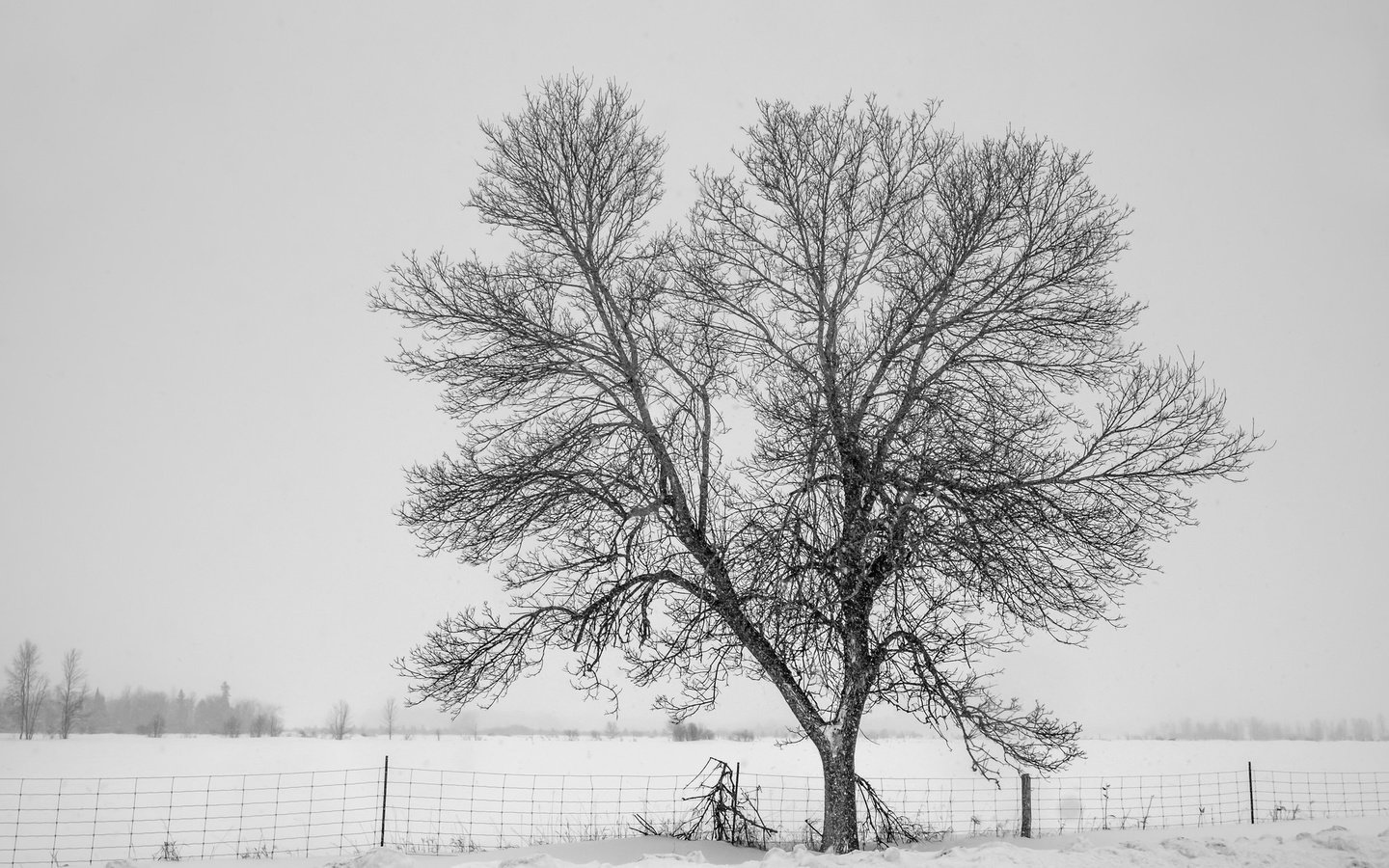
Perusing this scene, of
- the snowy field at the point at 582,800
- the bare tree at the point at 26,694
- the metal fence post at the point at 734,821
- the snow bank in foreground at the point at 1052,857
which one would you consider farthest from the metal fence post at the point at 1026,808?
the bare tree at the point at 26,694

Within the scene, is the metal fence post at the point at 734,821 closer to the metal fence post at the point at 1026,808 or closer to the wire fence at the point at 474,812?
the wire fence at the point at 474,812

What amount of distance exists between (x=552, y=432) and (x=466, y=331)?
187 cm

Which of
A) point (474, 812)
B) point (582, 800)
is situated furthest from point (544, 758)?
point (582, 800)

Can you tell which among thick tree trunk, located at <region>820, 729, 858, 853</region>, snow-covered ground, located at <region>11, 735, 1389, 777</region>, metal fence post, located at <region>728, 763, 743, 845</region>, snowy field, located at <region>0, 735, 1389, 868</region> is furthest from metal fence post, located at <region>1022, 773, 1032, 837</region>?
snow-covered ground, located at <region>11, 735, 1389, 777</region>

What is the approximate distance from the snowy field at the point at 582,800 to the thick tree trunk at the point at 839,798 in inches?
35.5

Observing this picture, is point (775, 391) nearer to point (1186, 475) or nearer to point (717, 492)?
point (717, 492)

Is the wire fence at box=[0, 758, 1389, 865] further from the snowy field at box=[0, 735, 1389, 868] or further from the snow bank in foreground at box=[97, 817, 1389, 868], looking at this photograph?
the snow bank in foreground at box=[97, 817, 1389, 868]

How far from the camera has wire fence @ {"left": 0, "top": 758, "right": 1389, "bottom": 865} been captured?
40.0ft

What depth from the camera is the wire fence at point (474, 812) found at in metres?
12.2

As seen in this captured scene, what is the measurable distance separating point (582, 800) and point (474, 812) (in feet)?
8.59

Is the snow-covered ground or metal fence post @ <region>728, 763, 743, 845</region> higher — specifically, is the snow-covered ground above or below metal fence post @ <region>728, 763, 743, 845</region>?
below

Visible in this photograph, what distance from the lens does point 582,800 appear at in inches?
647

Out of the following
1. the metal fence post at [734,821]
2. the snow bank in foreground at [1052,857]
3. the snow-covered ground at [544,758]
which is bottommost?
the snow-covered ground at [544,758]

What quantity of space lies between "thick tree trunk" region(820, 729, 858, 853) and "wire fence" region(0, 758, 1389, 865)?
1254 mm
